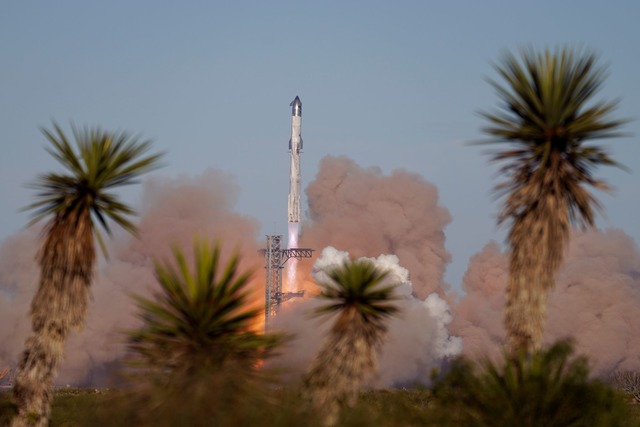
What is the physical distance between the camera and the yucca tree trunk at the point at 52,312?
96.5 feet

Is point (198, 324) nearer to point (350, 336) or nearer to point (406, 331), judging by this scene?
point (350, 336)

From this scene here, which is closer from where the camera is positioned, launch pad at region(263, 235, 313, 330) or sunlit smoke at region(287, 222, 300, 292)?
launch pad at region(263, 235, 313, 330)

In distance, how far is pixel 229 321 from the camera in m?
23.7

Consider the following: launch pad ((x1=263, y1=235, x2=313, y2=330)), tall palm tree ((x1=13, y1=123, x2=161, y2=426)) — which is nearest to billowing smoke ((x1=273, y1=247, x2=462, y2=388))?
launch pad ((x1=263, y1=235, x2=313, y2=330))

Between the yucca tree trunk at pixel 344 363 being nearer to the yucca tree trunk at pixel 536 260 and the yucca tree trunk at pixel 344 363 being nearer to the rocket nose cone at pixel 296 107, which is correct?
the yucca tree trunk at pixel 536 260

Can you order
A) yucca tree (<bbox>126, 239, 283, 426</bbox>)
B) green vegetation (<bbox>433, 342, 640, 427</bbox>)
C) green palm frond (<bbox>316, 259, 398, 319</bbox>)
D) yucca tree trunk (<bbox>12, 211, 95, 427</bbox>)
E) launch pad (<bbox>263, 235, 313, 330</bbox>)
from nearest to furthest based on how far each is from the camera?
yucca tree (<bbox>126, 239, 283, 426</bbox>), green vegetation (<bbox>433, 342, 640, 427</bbox>), green palm frond (<bbox>316, 259, 398, 319</bbox>), yucca tree trunk (<bbox>12, 211, 95, 427</bbox>), launch pad (<bbox>263, 235, 313, 330</bbox>)

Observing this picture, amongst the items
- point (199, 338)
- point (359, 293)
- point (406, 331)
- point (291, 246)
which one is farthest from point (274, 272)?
point (199, 338)

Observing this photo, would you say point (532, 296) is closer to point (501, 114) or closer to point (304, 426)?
point (501, 114)

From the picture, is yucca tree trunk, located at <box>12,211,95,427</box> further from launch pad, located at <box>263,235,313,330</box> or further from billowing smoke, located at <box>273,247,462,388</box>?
billowing smoke, located at <box>273,247,462,388</box>

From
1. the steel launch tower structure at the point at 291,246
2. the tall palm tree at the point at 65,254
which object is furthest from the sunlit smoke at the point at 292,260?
the tall palm tree at the point at 65,254

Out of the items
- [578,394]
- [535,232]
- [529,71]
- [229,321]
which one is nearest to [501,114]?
[529,71]

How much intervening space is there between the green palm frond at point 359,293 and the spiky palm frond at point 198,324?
18.0ft

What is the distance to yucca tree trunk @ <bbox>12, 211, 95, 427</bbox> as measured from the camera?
96.5 feet

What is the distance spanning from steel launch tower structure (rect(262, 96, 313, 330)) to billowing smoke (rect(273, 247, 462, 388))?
2.41 m
